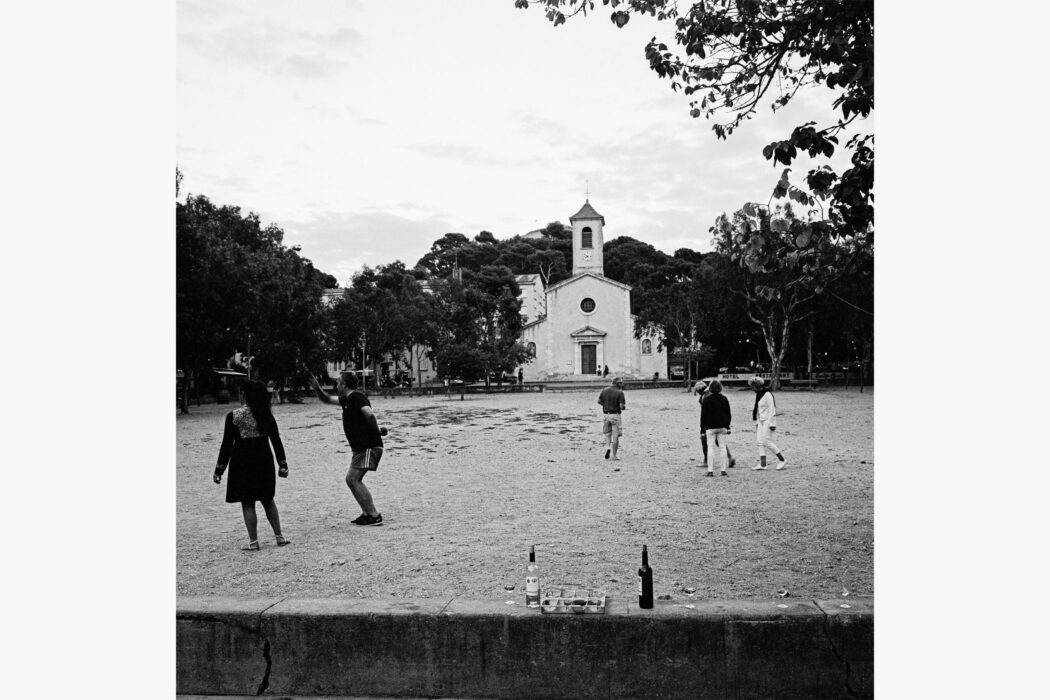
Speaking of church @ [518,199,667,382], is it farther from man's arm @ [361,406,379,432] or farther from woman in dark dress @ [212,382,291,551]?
woman in dark dress @ [212,382,291,551]

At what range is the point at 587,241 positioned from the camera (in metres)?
50.4

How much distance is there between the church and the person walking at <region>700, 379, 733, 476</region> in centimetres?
3607

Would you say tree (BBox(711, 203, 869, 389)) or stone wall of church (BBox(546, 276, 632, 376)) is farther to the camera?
stone wall of church (BBox(546, 276, 632, 376))

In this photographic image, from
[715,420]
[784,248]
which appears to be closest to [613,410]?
[715,420]

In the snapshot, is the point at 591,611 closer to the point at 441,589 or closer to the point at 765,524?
the point at 441,589

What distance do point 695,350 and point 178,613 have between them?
33.1 meters

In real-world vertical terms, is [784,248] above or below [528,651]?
above

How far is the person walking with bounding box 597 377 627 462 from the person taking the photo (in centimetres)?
1136

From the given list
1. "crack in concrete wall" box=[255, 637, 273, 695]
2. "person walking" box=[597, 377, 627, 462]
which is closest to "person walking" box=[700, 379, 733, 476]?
"person walking" box=[597, 377, 627, 462]

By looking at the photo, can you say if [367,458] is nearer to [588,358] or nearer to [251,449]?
[251,449]

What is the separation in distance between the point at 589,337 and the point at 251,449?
41479mm

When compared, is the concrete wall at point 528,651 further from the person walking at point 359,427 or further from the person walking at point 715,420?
the person walking at point 715,420

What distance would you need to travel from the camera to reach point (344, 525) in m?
7.04

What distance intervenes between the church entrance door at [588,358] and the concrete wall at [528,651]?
4338 cm
